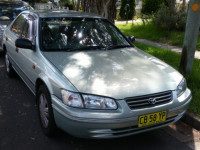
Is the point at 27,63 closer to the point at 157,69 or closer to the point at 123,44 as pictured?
the point at 123,44

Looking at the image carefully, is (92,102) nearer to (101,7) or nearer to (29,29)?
(29,29)

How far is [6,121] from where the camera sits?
3605 mm

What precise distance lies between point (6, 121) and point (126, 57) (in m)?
1.98

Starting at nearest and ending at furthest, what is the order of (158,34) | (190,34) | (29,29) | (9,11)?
(29,29) < (190,34) < (9,11) < (158,34)

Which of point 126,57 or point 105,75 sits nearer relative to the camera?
point 105,75

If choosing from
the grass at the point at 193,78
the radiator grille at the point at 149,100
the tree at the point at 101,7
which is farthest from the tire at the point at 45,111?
the tree at the point at 101,7

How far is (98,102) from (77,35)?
1591mm

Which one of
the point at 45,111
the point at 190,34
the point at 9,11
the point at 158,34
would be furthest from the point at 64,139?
the point at 158,34

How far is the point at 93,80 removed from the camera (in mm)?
2807

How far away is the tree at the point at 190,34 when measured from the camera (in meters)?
4.30

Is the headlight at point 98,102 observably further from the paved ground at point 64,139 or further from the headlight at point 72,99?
the paved ground at point 64,139

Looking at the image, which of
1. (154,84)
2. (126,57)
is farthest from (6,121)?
(154,84)

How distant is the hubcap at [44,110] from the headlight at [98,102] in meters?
0.71

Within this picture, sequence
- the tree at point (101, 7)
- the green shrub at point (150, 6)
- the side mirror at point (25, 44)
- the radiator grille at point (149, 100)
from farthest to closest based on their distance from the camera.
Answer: the green shrub at point (150, 6), the tree at point (101, 7), the side mirror at point (25, 44), the radiator grille at point (149, 100)
